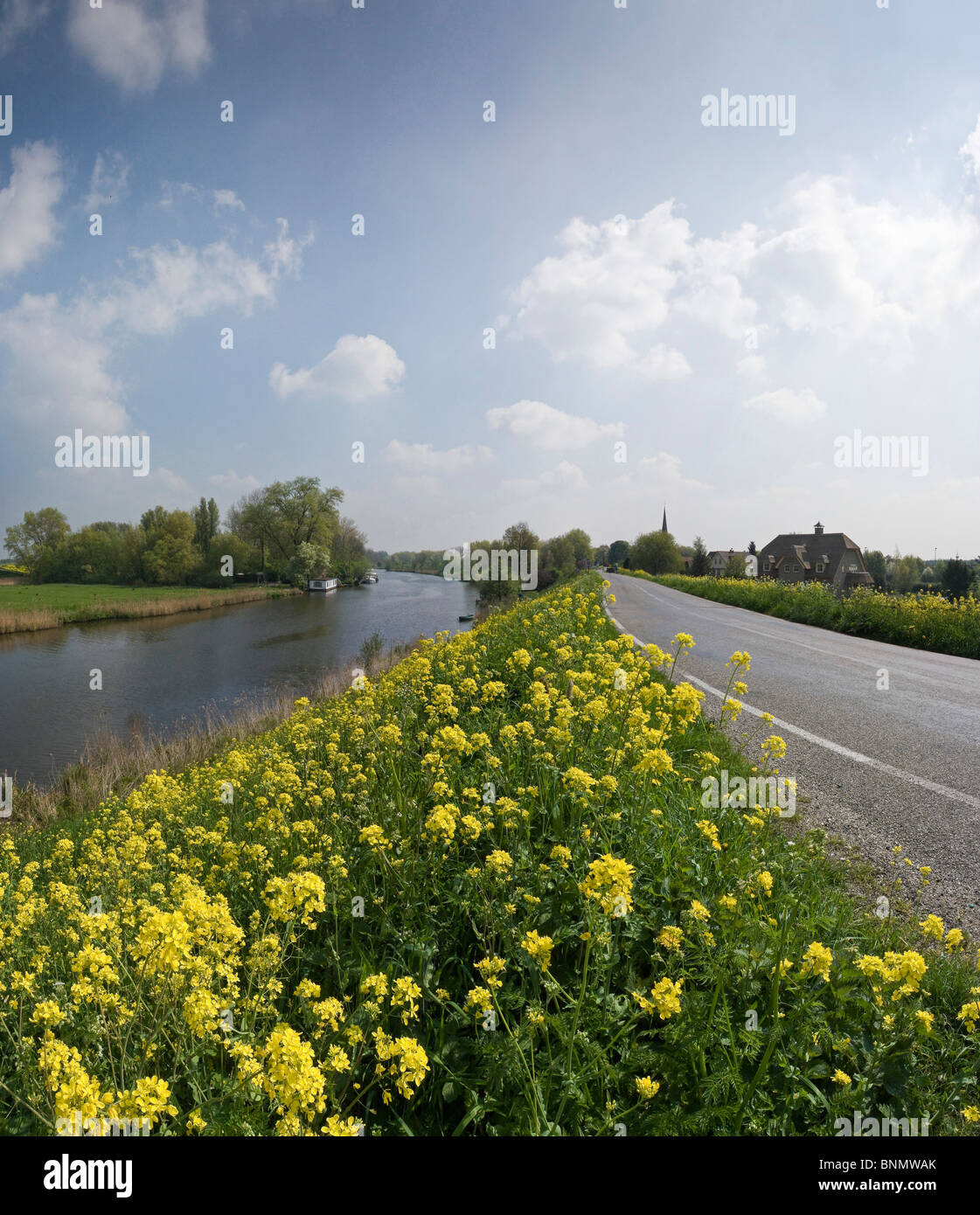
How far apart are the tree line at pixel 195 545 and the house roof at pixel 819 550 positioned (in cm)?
5695

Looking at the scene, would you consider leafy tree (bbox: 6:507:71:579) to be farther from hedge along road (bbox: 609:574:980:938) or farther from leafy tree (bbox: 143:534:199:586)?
hedge along road (bbox: 609:574:980:938)

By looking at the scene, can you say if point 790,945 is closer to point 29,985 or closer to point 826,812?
point 826,812

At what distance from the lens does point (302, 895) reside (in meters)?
2.34

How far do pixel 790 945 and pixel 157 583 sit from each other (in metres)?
76.3

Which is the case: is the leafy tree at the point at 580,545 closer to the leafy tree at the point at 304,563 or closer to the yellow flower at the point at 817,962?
the leafy tree at the point at 304,563

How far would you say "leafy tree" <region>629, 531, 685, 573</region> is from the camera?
9350 centimetres

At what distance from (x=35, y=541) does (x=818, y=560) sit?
92.2 m

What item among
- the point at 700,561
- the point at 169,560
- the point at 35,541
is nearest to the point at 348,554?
the point at 169,560

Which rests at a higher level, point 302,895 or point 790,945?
point 302,895

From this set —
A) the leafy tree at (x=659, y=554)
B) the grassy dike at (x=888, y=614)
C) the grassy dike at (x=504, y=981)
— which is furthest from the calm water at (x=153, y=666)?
the leafy tree at (x=659, y=554)

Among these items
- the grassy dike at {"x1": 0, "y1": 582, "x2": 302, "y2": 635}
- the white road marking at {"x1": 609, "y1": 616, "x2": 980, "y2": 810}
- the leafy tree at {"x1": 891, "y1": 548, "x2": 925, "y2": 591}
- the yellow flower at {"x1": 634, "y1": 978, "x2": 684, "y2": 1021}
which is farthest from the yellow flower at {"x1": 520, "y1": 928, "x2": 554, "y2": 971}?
the leafy tree at {"x1": 891, "y1": 548, "x2": 925, "y2": 591}

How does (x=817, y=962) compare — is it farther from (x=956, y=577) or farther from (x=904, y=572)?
(x=904, y=572)

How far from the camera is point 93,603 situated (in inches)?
1624
